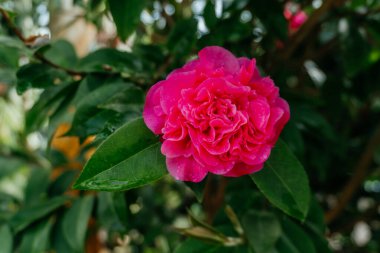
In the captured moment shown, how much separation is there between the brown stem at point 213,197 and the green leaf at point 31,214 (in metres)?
0.33

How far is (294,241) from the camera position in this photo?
0.83 m

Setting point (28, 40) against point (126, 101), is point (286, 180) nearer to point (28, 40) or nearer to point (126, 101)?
Result: point (126, 101)

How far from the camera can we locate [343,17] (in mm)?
1063

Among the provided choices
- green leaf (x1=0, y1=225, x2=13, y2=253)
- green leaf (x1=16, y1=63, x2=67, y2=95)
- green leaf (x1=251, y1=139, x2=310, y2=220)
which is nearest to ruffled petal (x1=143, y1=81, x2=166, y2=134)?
green leaf (x1=251, y1=139, x2=310, y2=220)

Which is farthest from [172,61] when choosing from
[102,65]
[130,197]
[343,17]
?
[343,17]

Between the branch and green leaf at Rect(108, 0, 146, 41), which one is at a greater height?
green leaf at Rect(108, 0, 146, 41)

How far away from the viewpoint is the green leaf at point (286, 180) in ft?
2.13

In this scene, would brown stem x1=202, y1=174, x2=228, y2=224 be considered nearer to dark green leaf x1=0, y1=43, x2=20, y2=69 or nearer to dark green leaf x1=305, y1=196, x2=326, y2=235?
dark green leaf x1=305, y1=196, x2=326, y2=235

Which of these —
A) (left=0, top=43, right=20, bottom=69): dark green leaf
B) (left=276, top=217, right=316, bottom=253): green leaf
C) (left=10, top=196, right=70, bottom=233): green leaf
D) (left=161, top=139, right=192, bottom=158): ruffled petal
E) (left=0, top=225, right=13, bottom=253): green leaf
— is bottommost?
(left=0, top=225, right=13, bottom=253): green leaf

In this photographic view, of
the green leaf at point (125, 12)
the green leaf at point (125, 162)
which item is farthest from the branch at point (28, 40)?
the green leaf at point (125, 162)

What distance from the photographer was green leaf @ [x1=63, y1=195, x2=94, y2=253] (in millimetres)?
882

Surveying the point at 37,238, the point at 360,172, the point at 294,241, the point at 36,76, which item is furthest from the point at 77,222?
the point at 360,172

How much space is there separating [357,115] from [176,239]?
64cm

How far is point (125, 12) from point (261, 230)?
42cm
